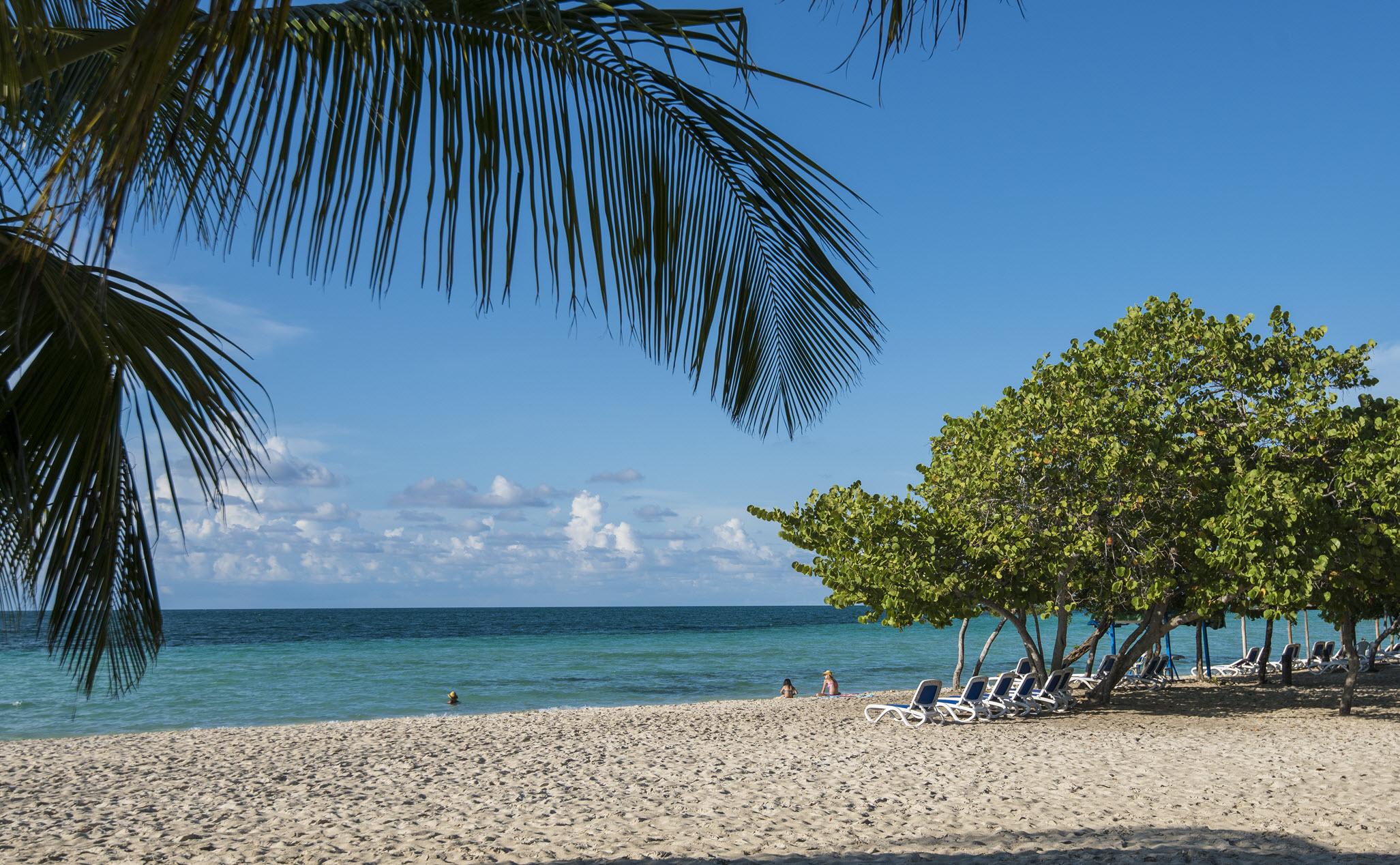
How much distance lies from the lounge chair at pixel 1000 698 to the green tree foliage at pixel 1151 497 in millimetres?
1129

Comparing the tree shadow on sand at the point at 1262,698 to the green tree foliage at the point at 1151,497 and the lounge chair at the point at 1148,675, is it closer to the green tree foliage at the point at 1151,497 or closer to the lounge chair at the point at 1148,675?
the lounge chair at the point at 1148,675

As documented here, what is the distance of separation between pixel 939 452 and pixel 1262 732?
653 centimetres

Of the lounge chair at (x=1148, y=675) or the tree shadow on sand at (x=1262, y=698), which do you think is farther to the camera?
the lounge chair at (x=1148, y=675)

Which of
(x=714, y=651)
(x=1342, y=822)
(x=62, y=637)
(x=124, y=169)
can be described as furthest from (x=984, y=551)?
(x=714, y=651)

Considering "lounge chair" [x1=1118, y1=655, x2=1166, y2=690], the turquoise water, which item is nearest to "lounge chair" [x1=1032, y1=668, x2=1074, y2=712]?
"lounge chair" [x1=1118, y1=655, x2=1166, y2=690]

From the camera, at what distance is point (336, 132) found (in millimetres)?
1690

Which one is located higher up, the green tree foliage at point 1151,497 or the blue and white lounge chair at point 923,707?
the green tree foliage at point 1151,497

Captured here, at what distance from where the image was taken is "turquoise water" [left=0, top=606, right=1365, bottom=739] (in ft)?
89.4

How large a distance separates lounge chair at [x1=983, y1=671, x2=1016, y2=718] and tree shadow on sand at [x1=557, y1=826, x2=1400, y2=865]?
854 cm

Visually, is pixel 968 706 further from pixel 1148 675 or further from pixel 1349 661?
pixel 1148 675

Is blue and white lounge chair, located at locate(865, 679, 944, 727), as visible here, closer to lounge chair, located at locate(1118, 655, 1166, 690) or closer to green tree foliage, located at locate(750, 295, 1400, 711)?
green tree foliage, located at locate(750, 295, 1400, 711)

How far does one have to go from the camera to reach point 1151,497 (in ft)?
50.5

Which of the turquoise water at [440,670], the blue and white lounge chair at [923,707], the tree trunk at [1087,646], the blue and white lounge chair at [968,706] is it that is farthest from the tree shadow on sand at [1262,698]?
the turquoise water at [440,670]

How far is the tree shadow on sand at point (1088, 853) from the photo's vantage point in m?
7.36
